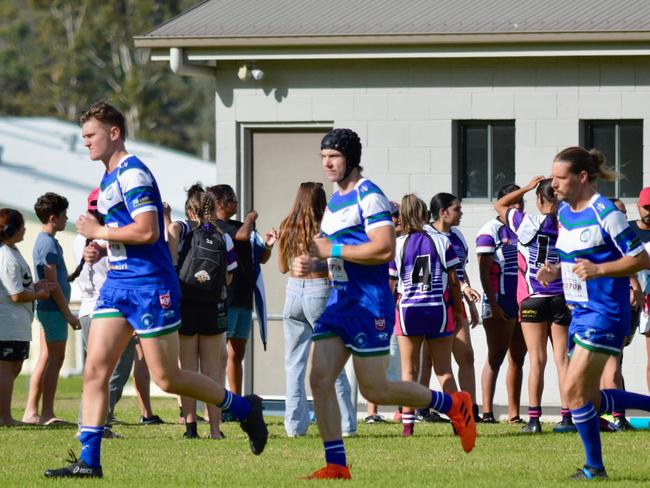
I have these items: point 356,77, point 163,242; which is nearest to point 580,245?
point 163,242

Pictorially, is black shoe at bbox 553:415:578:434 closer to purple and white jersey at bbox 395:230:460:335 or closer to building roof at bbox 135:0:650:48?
purple and white jersey at bbox 395:230:460:335

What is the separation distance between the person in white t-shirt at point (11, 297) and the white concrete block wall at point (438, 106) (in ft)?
9.54

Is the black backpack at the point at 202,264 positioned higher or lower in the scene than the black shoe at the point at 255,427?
higher

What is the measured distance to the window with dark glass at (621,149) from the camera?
14.8 m

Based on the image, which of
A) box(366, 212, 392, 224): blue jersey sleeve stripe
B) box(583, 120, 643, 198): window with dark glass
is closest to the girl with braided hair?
box(366, 212, 392, 224): blue jersey sleeve stripe

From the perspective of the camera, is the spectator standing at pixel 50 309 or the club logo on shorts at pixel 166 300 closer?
the club logo on shorts at pixel 166 300

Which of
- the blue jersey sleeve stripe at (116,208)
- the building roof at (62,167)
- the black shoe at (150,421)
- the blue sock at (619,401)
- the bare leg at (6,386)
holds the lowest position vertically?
the black shoe at (150,421)

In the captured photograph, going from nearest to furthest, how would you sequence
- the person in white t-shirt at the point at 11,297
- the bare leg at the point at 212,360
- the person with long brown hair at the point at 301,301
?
the person with long brown hair at the point at 301,301 < the bare leg at the point at 212,360 < the person in white t-shirt at the point at 11,297

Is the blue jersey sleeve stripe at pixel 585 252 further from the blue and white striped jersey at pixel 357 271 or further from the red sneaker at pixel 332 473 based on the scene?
the red sneaker at pixel 332 473

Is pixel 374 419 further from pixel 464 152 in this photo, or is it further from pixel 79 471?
pixel 79 471

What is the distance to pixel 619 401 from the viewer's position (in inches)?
362

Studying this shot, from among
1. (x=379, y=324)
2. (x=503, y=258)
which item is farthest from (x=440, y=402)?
(x=503, y=258)

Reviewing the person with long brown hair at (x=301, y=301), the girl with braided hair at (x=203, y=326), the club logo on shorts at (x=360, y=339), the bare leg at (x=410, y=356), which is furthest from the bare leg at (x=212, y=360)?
the club logo on shorts at (x=360, y=339)

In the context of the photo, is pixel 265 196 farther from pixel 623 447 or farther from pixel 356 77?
pixel 623 447
